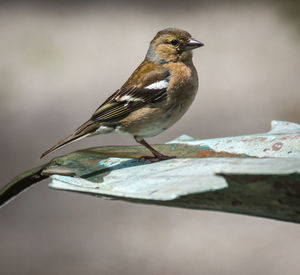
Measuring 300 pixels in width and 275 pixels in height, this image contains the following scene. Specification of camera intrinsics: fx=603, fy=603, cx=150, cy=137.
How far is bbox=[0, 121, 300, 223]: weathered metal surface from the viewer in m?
1.10

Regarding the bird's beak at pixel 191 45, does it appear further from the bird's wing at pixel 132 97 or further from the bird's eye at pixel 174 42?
the bird's wing at pixel 132 97

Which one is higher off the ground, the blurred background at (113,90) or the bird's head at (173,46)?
the bird's head at (173,46)

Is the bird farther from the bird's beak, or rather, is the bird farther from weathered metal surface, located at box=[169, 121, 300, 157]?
weathered metal surface, located at box=[169, 121, 300, 157]

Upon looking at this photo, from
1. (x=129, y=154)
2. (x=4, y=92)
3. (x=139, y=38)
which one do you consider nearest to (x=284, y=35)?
(x=139, y=38)

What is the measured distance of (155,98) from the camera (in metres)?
2.73

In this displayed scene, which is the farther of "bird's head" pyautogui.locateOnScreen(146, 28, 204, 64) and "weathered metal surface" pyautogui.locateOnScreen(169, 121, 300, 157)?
"bird's head" pyautogui.locateOnScreen(146, 28, 204, 64)

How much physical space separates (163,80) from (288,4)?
781 centimetres

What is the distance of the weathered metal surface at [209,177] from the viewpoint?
1101 millimetres

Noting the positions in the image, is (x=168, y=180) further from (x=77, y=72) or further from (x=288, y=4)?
(x=288, y=4)

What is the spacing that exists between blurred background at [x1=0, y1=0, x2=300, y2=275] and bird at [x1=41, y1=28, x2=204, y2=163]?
83.3 inches

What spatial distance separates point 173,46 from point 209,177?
1.78m

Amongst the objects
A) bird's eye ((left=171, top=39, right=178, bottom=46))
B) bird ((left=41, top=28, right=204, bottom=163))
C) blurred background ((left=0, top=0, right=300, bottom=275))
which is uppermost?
bird's eye ((left=171, top=39, right=178, bottom=46))

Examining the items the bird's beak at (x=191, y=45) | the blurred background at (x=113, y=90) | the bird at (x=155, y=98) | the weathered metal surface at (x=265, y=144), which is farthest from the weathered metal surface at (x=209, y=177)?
Answer: the blurred background at (x=113, y=90)

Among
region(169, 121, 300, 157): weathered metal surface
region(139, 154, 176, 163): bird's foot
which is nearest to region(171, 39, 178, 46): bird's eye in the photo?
region(139, 154, 176, 163): bird's foot
